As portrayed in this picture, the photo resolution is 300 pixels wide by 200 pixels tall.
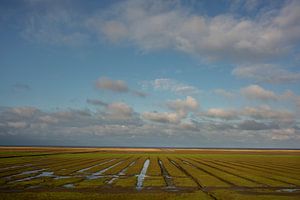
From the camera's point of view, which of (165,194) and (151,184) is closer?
(165,194)

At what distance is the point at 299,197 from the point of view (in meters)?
23.4

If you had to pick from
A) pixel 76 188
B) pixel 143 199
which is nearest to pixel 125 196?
pixel 143 199

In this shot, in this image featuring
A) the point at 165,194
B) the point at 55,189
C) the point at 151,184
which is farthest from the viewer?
the point at 151,184

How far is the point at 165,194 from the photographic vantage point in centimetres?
2445

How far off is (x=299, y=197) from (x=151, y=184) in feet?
42.5

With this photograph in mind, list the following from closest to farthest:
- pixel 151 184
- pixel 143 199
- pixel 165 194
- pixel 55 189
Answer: pixel 143 199 → pixel 165 194 → pixel 55 189 → pixel 151 184

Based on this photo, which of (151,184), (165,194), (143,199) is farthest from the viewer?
(151,184)

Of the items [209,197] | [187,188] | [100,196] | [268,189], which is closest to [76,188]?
[100,196]

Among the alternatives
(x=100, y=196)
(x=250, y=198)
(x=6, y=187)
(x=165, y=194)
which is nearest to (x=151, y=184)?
(x=165, y=194)

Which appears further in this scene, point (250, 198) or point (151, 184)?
point (151, 184)

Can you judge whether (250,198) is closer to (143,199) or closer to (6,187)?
(143,199)

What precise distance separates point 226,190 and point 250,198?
3.79 meters

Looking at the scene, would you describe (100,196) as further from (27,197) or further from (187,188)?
(187,188)

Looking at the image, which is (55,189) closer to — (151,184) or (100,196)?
(100,196)
